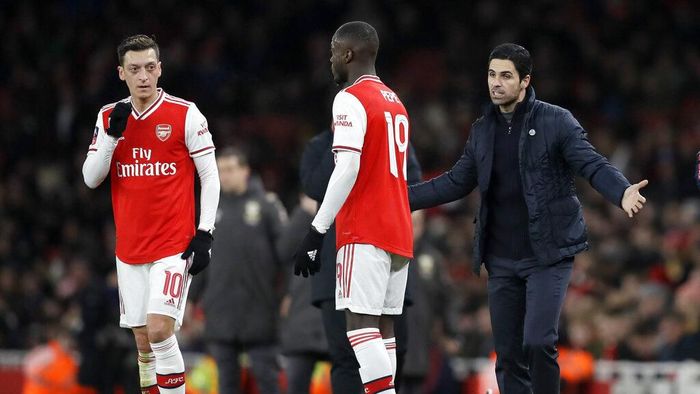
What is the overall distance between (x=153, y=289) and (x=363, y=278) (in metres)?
1.27

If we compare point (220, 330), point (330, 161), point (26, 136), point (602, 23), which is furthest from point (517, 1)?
point (330, 161)

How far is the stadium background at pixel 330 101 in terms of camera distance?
48.3ft

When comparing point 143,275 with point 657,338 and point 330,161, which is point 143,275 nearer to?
point 330,161

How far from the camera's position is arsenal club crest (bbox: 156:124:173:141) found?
807 centimetres

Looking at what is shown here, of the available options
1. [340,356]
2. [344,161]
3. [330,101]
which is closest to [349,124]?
[344,161]

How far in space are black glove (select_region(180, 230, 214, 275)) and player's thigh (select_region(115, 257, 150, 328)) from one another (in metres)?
0.28

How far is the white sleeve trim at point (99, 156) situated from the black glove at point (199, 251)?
668 mm

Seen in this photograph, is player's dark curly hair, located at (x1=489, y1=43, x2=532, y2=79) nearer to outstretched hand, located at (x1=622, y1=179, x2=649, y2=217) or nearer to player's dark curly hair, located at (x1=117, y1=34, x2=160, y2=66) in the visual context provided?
outstretched hand, located at (x1=622, y1=179, x2=649, y2=217)

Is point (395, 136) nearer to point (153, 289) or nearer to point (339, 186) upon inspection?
point (339, 186)

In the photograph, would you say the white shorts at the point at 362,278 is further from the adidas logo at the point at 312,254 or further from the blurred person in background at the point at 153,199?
the blurred person in background at the point at 153,199

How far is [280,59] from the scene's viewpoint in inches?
869

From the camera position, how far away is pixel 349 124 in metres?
7.56

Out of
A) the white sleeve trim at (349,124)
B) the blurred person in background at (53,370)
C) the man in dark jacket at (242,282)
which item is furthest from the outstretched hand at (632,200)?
the blurred person in background at (53,370)

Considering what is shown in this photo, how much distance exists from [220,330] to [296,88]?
1073 cm
